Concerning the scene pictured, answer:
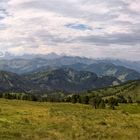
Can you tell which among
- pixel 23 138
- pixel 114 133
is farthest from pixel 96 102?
pixel 23 138

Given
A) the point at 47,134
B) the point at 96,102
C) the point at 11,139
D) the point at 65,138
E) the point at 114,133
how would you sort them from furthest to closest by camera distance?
the point at 96,102
the point at 114,133
the point at 47,134
the point at 65,138
the point at 11,139

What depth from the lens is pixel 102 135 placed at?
45.8 m

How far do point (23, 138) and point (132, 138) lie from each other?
44.6ft

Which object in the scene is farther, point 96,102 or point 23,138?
point 96,102

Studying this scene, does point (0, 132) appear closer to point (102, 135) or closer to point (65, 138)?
point (65, 138)

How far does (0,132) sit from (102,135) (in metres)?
12.8

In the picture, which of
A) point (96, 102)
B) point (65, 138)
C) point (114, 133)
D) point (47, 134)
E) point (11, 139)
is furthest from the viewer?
point (96, 102)

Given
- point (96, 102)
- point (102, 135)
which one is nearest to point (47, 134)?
point (102, 135)

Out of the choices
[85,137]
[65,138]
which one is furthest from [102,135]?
[65,138]

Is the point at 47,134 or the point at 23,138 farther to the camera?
the point at 47,134

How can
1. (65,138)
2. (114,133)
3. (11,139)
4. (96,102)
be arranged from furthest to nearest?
(96,102) → (114,133) → (65,138) → (11,139)

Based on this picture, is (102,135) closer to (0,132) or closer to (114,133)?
(114,133)

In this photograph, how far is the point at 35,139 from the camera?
38.5m

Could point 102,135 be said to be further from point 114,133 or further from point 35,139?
point 35,139
